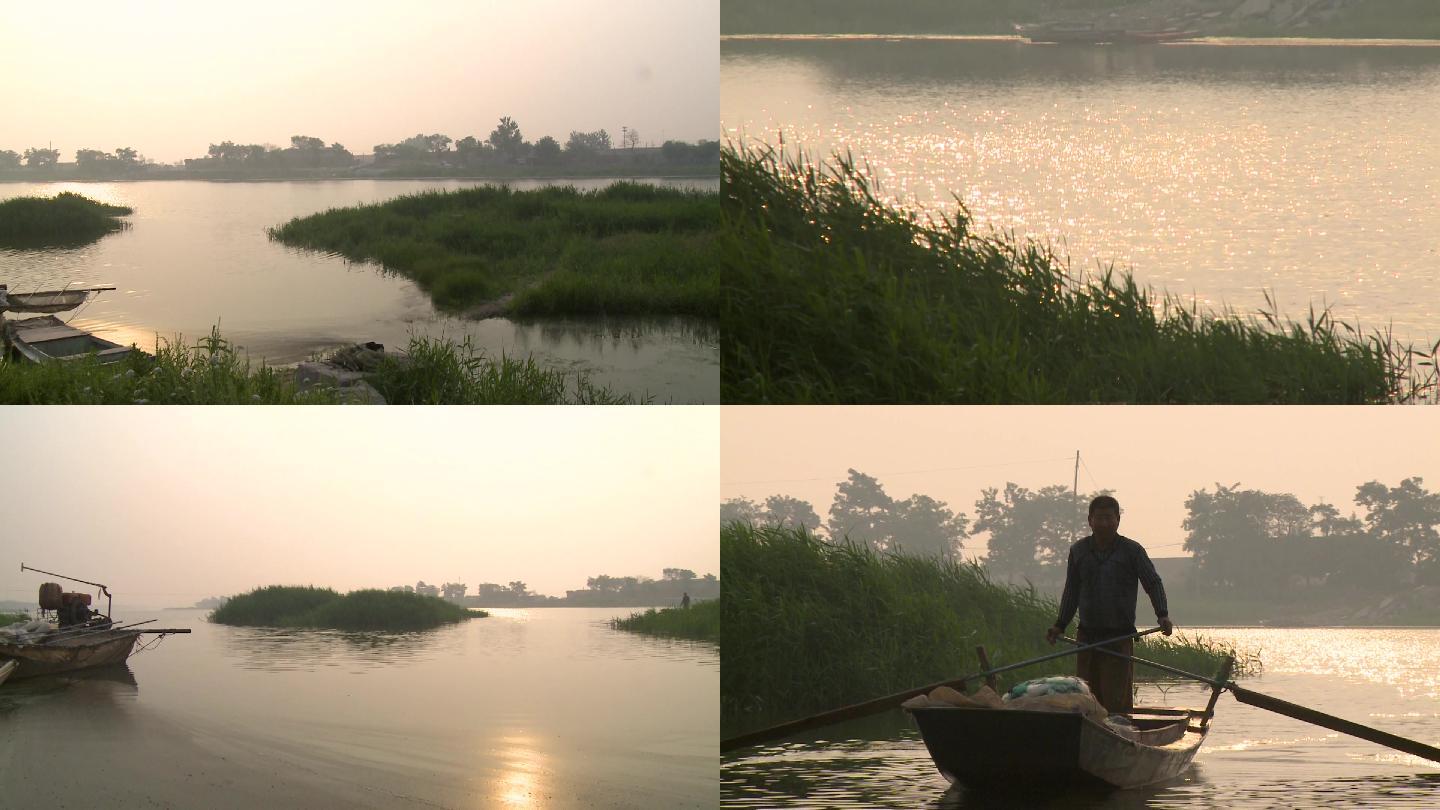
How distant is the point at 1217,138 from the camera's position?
11633mm

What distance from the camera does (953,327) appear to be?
7.84 m

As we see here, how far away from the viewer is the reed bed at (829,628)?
1025 cm

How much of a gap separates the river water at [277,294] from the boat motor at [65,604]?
2195 mm

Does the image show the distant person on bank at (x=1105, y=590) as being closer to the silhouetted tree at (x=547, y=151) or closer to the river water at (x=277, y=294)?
the river water at (x=277, y=294)

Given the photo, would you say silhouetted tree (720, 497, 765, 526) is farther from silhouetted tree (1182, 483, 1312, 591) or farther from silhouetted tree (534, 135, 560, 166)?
silhouetted tree (1182, 483, 1312, 591)

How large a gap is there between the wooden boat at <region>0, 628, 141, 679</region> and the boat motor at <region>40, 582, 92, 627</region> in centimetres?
14

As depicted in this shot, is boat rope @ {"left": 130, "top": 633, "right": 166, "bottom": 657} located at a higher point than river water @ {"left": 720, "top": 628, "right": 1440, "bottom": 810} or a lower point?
higher

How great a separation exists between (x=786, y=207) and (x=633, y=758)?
14.0 ft

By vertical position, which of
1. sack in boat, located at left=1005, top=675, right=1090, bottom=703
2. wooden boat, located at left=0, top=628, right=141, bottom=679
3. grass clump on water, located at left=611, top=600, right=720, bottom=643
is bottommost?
wooden boat, located at left=0, top=628, right=141, bottom=679

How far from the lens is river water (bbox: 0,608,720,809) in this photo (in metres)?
8.79

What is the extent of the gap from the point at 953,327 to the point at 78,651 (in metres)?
7.39

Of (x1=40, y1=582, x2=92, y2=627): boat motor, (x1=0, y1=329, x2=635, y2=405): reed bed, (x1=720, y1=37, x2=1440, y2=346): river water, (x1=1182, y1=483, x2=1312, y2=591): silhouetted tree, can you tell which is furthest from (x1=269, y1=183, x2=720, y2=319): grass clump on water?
(x1=1182, y1=483, x2=1312, y2=591): silhouetted tree

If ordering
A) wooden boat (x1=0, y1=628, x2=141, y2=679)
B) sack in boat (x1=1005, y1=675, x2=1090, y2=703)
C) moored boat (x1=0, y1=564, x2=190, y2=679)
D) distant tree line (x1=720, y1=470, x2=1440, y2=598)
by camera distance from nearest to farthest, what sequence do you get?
1. sack in boat (x1=1005, y1=675, x2=1090, y2=703)
2. moored boat (x1=0, y1=564, x2=190, y2=679)
3. wooden boat (x1=0, y1=628, x2=141, y2=679)
4. distant tree line (x1=720, y1=470, x2=1440, y2=598)

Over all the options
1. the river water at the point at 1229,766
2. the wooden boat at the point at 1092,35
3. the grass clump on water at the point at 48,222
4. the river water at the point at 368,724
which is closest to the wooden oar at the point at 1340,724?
the river water at the point at 1229,766
